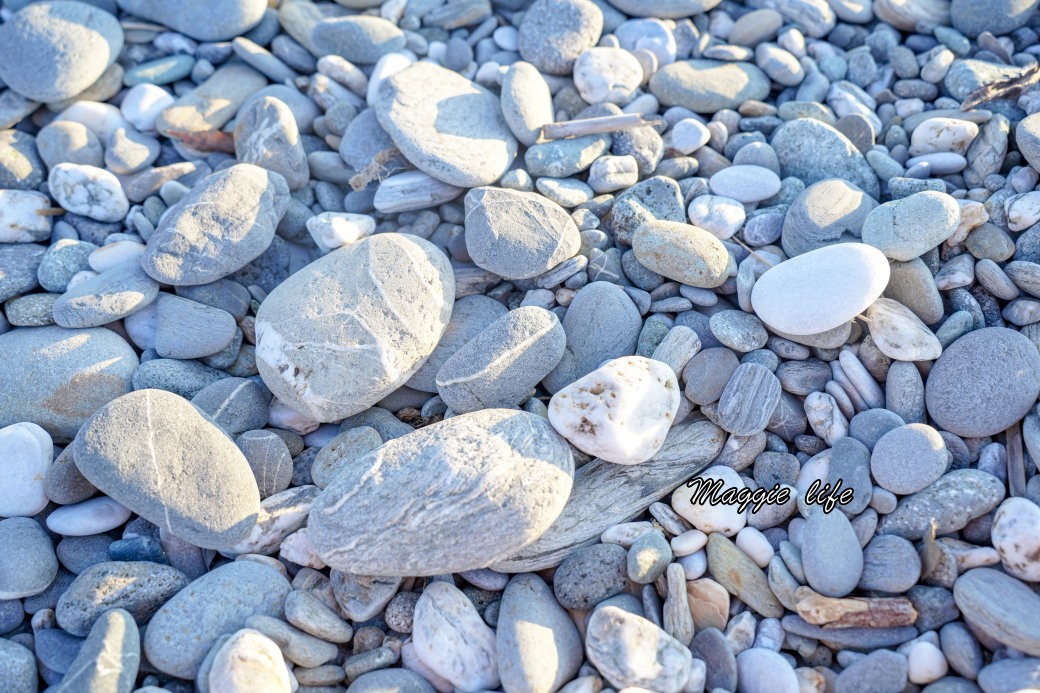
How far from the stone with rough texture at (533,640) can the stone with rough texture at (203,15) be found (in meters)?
2.96

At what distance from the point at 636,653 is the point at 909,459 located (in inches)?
45.0

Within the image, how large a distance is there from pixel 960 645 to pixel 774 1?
9.92 ft

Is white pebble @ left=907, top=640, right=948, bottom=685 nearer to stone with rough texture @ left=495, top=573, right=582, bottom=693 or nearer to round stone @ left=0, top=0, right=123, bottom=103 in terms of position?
stone with rough texture @ left=495, top=573, right=582, bottom=693

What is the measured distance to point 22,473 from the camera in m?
2.59

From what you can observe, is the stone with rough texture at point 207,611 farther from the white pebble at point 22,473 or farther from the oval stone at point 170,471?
the white pebble at point 22,473

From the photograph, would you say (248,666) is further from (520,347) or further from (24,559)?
(520,347)

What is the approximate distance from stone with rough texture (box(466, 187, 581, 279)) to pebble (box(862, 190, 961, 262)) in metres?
1.16

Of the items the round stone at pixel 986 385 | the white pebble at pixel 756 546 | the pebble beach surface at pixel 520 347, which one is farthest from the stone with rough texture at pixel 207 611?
the round stone at pixel 986 385

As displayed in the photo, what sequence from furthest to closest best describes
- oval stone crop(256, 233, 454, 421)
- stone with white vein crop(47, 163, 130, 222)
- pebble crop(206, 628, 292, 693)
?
stone with white vein crop(47, 163, 130, 222)
oval stone crop(256, 233, 454, 421)
pebble crop(206, 628, 292, 693)

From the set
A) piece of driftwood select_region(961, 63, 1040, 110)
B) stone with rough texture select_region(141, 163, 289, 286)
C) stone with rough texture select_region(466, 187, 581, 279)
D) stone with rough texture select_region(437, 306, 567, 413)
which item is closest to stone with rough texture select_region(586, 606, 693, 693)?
stone with rough texture select_region(437, 306, 567, 413)

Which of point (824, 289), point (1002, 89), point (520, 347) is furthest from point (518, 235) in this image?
point (1002, 89)

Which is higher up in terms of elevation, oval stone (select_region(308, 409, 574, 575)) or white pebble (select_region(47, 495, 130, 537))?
oval stone (select_region(308, 409, 574, 575))

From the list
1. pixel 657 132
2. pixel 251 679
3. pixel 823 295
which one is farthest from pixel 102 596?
pixel 657 132

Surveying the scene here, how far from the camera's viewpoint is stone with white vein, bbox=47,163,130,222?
324 centimetres
